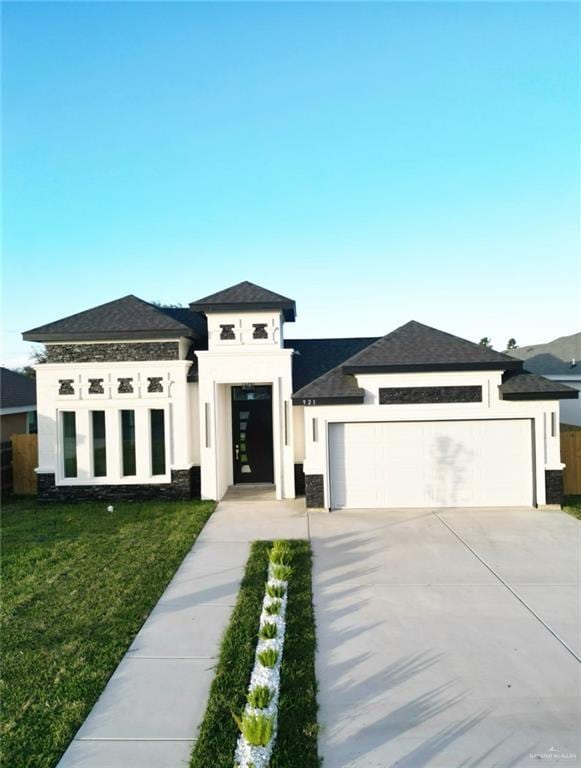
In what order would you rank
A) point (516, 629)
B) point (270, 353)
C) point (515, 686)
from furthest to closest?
point (270, 353) < point (516, 629) < point (515, 686)

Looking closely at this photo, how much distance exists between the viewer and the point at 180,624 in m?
5.06

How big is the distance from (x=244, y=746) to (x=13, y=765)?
1640 mm

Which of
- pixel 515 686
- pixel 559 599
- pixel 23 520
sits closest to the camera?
pixel 515 686

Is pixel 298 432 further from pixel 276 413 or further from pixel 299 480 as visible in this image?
pixel 299 480

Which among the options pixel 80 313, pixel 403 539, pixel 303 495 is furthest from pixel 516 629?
pixel 80 313

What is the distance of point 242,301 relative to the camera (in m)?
10.7

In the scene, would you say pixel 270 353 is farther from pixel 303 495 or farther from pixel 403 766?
pixel 403 766

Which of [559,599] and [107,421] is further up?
[107,421]

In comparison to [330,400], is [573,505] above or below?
below

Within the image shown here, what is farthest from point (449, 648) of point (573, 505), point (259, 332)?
point (259, 332)

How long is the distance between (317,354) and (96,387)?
591 centimetres

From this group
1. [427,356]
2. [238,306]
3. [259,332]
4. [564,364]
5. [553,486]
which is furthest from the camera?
[564,364]

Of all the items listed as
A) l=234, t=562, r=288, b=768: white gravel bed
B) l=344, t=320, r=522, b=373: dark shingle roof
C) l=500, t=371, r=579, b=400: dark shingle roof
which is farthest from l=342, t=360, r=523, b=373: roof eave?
l=234, t=562, r=288, b=768: white gravel bed

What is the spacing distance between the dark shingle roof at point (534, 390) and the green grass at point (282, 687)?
6.18m
